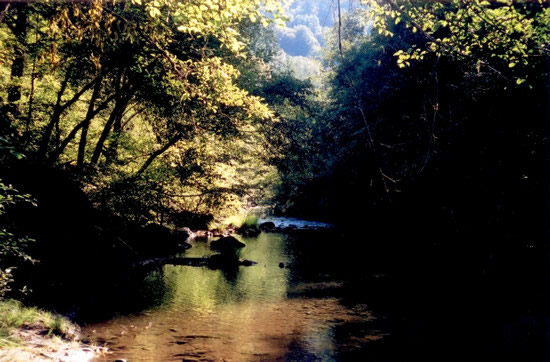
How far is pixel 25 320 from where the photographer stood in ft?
24.2

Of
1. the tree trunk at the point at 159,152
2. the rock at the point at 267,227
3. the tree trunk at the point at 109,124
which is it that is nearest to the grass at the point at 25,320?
the tree trunk at the point at 109,124

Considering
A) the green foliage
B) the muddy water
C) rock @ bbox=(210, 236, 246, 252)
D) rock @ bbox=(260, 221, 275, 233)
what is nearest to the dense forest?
the green foliage

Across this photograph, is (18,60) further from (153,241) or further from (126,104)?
(153,241)

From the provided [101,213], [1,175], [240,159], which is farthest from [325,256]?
[1,175]

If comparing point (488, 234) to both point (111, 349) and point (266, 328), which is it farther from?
point (111, 349)

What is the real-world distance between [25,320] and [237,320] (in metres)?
4.70

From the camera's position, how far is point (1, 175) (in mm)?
9875

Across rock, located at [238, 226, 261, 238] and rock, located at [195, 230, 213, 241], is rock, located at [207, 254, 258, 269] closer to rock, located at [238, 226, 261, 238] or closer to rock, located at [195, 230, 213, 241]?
rock, located at [195, 230, 213, 241]

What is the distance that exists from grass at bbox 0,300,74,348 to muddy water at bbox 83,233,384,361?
2.49 ft

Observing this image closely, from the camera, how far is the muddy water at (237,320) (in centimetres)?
814

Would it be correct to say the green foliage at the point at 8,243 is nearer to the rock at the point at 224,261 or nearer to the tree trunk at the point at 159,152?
the tree trunk at the point at 159,152

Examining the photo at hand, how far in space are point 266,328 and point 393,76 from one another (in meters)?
14.0

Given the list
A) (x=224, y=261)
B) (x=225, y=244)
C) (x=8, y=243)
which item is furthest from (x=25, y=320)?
(x=225, y=244)

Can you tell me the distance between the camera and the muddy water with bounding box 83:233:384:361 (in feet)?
26.7
